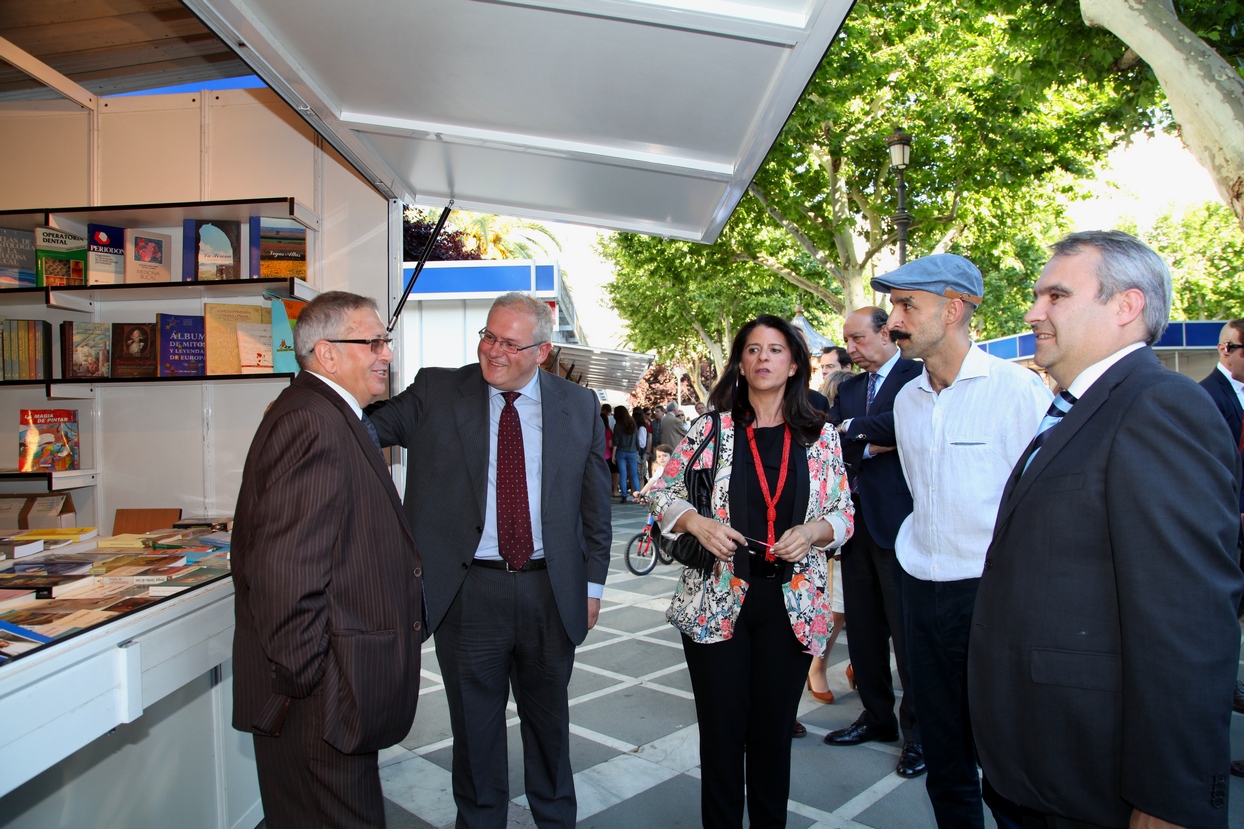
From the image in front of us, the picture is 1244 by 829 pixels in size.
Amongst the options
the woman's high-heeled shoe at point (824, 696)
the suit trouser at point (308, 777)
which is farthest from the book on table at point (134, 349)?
the woman's high-heeled shoe at point (824, 696)

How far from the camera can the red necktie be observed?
2842mm

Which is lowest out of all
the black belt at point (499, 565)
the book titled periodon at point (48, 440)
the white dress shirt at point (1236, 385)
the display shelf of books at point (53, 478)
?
the black belt at point (499, 565)

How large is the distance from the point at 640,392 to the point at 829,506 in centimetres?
5599

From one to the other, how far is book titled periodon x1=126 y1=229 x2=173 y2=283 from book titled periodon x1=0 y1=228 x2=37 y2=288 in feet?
1.63

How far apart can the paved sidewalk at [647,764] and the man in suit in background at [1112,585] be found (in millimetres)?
1760

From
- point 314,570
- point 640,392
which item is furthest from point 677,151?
point 640,392

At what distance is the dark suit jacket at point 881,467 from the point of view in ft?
11.8

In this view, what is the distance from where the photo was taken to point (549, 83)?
9.95 feet

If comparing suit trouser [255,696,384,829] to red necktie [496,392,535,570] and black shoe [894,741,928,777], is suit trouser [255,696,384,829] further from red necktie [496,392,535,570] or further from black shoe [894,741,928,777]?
black shoe [894,741,928,777]

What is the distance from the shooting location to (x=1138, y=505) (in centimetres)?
145

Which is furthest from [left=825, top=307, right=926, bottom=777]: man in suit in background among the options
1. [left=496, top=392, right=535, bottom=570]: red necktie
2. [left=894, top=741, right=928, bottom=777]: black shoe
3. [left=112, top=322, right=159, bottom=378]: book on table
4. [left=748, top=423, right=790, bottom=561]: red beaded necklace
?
[left=112, top=322, right=159, bottom=378]: book on table

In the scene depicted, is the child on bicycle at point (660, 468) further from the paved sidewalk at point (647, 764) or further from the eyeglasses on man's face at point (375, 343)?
the paved sidewalk at point (647, 764)

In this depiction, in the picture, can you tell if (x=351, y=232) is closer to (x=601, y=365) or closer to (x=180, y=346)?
(x=180, y=346)

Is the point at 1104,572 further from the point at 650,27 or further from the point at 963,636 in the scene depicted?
the point at 650,27
